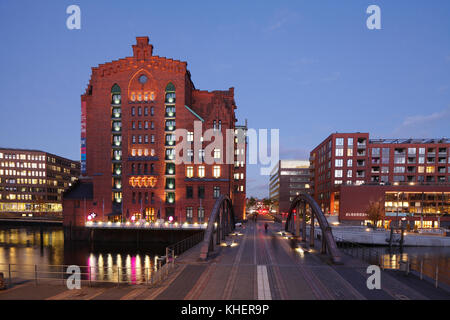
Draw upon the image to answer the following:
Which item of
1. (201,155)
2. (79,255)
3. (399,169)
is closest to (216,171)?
(201,155)

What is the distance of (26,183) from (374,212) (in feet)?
464

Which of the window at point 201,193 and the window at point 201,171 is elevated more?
the window at point 201,171

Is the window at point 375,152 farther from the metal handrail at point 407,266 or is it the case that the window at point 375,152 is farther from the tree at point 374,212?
the metal handrail at point 407,266

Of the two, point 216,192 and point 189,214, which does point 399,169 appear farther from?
point 189,214

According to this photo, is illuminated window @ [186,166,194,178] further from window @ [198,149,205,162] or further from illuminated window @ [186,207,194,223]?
illuminated window @ [186,207,194,223]

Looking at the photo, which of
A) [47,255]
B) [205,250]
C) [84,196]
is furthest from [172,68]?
[205,250]

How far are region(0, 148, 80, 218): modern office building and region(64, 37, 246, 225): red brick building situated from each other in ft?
232

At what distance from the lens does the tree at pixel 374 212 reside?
66750 mm

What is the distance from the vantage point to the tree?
6675cm

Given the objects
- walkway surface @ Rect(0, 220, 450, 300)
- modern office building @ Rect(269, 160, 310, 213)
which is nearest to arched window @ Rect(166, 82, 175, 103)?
walkway surface @ Rect(0, 220, 450, 300)

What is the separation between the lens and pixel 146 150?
6719cm

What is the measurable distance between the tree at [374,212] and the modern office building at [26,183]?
122 meters

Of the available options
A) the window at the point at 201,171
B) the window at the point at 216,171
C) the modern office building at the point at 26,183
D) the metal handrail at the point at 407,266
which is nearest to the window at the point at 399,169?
the metal handrail at the point at 407,266
